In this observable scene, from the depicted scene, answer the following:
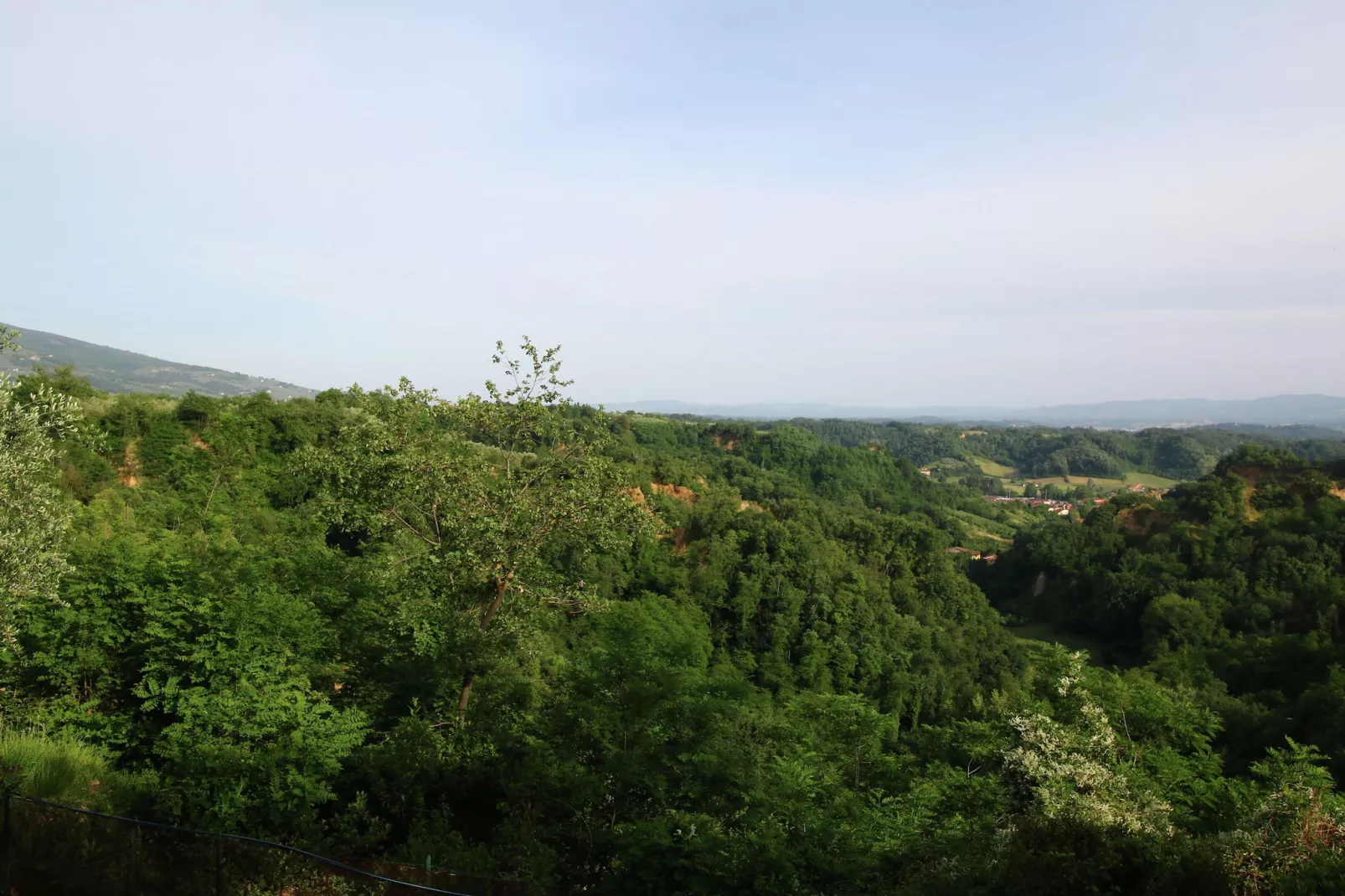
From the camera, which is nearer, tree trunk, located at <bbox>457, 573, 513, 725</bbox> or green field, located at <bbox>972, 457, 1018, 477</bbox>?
tree trunk, located at <bbox>457, 573, 513, 725</bbox>

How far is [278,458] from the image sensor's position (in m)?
37.2

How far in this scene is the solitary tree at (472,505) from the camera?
11.9 metres

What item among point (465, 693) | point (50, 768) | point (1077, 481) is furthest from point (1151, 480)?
point (50, 768)

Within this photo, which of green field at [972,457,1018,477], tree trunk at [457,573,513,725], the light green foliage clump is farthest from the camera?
green field at [972,457,1018,477]

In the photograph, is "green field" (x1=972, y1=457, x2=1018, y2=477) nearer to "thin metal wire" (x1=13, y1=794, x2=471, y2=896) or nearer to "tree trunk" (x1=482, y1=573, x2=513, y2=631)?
"tree trunk" (x1=482, y1=573, x2=513, y2=631)

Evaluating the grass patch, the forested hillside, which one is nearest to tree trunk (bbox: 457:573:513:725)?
the grass patch

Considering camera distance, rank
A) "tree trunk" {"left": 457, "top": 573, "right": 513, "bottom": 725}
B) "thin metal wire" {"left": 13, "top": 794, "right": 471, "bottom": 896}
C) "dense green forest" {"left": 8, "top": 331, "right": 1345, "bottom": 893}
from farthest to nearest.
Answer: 1. "tree trunk" {"left": 457, "top": 573, "right": 513, "bottom": 725}
2. "dense green forest" {"left": 8, "top": 331, "right": 1345, "bottom": 893}
3. "thin metal wire" {"left": 13, "top": 794, "right": 471, "bottom": 896}

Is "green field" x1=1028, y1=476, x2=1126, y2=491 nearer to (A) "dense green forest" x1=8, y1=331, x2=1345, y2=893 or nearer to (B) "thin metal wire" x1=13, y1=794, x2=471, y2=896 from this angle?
(A) "dense green forest" x1=8, y1=331, x2=1345, y2=893

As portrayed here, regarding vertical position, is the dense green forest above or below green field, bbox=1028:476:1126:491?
above

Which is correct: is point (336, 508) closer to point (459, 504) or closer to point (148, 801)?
point (459, 504)

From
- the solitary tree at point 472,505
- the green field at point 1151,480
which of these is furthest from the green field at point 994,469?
the solitary tree at point 472,505

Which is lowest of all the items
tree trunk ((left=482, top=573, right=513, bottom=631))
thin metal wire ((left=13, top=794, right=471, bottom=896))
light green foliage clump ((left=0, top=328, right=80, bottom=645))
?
thin metal wire ((left=13, top=794, right=471, bottom=896))

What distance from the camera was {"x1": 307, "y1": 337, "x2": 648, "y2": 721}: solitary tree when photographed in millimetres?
11945

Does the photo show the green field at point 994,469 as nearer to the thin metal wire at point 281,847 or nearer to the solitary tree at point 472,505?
the solitary tree at point 472,505
